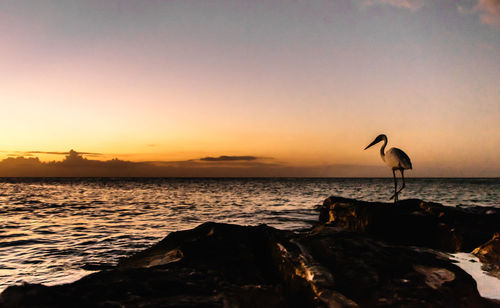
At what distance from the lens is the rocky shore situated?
10.1 feet

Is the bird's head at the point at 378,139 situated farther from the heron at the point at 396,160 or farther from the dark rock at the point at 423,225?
the dark rock at the point at 423,225

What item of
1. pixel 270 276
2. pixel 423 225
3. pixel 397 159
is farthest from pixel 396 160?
pixel 270 276

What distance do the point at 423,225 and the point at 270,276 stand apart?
5128 millimetres

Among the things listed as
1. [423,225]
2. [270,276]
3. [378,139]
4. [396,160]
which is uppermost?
[378,139]

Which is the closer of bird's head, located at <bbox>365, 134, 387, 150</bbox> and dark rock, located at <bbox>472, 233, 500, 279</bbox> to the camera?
dark rock, located at <bbox>472, 233, 500, 279</bbox>

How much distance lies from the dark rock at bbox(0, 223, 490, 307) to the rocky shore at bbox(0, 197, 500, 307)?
1cm

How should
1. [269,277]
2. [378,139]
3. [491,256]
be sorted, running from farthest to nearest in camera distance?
[378,139] < [491,256] < [269,277]

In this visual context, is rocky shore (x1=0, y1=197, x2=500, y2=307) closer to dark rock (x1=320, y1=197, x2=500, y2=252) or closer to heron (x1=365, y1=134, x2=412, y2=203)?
dark rock (x1=320, y1=197, x2=500, y2=252)

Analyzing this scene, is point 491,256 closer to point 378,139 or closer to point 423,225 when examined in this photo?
point 423,225

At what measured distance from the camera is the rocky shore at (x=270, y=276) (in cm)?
308

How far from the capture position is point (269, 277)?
14.3 feet

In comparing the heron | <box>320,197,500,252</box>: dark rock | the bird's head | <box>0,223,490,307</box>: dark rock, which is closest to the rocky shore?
<box>0,223,490,307</box>: dark rock

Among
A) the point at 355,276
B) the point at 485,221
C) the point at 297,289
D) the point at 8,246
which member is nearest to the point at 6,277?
the point at 8,246

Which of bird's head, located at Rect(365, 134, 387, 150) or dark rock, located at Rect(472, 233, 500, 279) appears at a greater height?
bird's head, located at Rect(365, 134, 387, 150)
